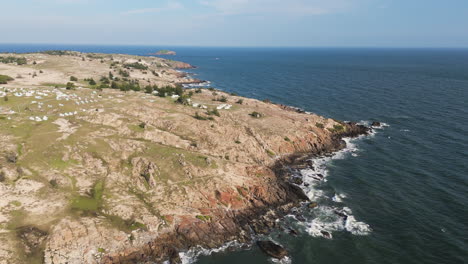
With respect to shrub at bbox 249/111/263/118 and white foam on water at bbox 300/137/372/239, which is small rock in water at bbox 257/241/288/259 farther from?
shrub at bbox 249/111/263/118

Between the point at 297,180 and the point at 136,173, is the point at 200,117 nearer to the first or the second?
the point at 136,173

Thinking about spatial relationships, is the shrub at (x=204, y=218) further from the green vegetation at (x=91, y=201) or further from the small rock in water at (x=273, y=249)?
the green vegetation at (x=91, y=201)

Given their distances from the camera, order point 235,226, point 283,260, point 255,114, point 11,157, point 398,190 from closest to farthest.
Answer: point 283,260 → point 235,226 → point 11,157 → point 398,190 → point 255,114

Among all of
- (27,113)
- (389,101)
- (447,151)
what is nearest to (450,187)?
(447,151)

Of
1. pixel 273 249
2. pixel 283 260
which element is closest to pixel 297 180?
pixel 273 249

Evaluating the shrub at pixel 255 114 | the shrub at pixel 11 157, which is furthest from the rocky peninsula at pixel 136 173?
the shrub at pixel 255 114

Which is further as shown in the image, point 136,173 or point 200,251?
point 136,173

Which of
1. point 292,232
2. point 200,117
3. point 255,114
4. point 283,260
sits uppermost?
point 200,117
